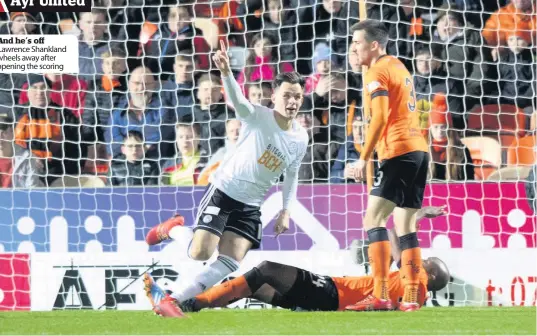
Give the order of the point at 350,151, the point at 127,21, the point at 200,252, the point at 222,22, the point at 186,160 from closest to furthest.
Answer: the point at 200,252
the point at 350,151
the point at 186,160
the point at 222,22
the point at 127,21

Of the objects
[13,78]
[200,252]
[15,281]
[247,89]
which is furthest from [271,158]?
[13,78]

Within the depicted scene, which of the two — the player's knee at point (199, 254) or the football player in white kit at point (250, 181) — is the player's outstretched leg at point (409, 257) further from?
the player's knee at point (199, 254)

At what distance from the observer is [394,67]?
6.97 metres

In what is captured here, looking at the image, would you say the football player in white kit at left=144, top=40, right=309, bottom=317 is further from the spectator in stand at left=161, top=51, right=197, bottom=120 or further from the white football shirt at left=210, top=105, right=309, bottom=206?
the spectator in stand at left=161, top=51, right=197, bottom=120

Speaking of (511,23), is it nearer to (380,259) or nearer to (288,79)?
(288,79)

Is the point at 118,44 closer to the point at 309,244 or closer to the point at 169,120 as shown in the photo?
the point at 169,120

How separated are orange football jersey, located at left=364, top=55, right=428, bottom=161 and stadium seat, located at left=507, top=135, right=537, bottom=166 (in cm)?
155

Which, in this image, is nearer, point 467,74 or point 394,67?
point 394,67

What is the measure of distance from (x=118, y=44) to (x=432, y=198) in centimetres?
297

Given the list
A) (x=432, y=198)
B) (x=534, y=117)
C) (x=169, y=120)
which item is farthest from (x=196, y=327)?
(x=534, y=117)

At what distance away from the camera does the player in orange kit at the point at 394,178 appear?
22.9 ft

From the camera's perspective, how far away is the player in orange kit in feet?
22.9

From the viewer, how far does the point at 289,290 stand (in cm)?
668

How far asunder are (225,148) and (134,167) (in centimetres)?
69
